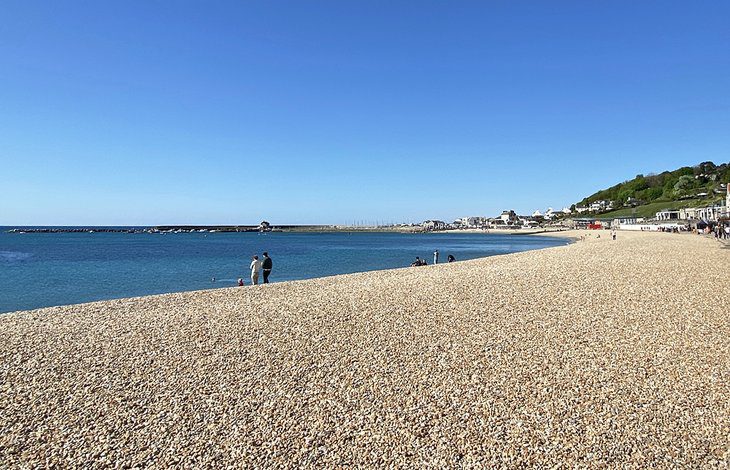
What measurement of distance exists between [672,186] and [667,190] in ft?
19.7

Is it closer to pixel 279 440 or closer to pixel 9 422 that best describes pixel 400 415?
pixel 279 440

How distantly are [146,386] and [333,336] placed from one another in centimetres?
301

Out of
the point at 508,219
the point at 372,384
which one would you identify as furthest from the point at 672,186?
the point at 372,384

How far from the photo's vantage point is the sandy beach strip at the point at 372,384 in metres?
4.26

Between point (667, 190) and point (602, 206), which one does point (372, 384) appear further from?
point (602, 206)

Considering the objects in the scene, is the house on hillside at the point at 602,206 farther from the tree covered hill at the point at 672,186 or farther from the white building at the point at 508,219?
the white building at the point at 508,219

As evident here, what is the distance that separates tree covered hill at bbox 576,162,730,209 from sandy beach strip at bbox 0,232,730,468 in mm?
129233

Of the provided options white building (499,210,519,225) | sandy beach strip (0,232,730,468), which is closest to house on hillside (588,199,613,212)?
white building (499,210,519,225)

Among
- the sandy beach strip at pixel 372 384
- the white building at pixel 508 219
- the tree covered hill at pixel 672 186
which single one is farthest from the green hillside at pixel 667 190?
the sandy beach strip at pixel 372 384

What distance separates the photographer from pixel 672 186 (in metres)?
154

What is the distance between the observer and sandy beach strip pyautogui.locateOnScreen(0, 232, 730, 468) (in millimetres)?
4258

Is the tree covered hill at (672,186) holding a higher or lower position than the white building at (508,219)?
higher

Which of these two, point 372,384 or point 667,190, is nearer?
point 372,384

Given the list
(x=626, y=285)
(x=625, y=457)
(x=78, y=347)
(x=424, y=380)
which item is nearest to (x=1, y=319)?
(x=78, y=347)
